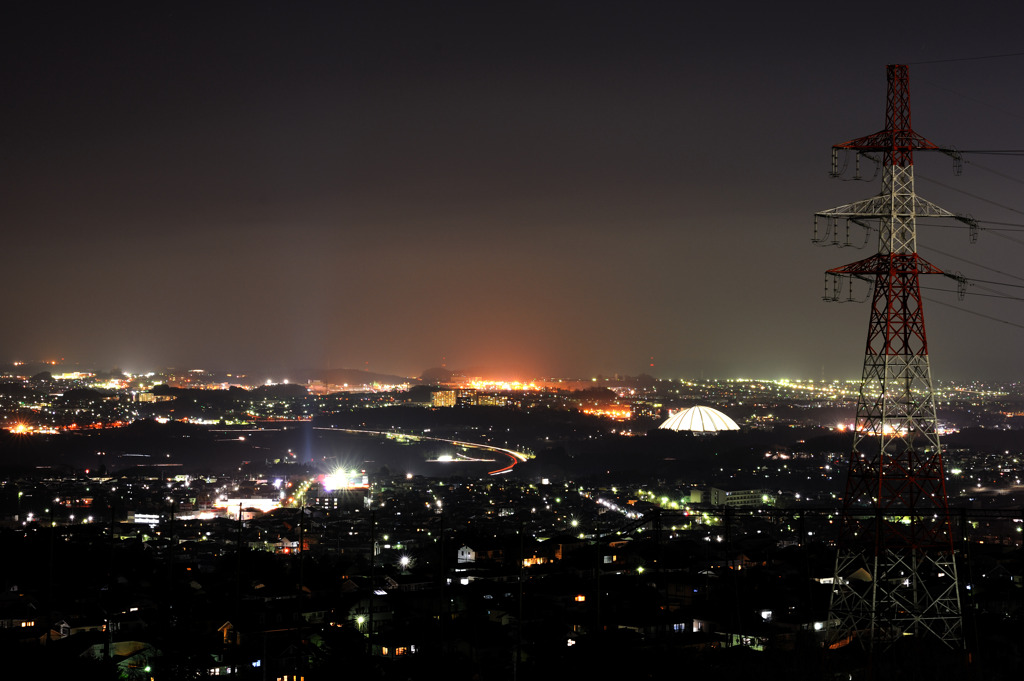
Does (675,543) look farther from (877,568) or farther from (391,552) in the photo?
(877,568)

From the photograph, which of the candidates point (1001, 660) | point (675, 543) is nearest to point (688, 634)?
point (1001, 660)

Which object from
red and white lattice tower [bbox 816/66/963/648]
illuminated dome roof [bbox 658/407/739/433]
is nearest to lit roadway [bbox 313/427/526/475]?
illuminated dome roof [bbox 658/407/739/433]

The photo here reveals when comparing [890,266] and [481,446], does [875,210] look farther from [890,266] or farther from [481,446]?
[481,446]

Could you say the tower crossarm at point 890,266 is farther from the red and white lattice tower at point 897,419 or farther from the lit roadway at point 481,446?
the lit roadway at point 481,446

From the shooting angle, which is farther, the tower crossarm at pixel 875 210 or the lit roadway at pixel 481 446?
the lit roadway at pixel 481 446

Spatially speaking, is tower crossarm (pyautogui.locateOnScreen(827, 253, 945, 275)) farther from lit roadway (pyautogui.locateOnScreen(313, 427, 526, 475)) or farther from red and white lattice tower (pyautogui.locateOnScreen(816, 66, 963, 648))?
lit roadway (pyautogui.locateOnScreen(313, 427, 526, 475))

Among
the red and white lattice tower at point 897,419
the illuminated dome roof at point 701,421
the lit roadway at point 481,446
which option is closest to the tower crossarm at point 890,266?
the red and white lattice tower at point 897,419
